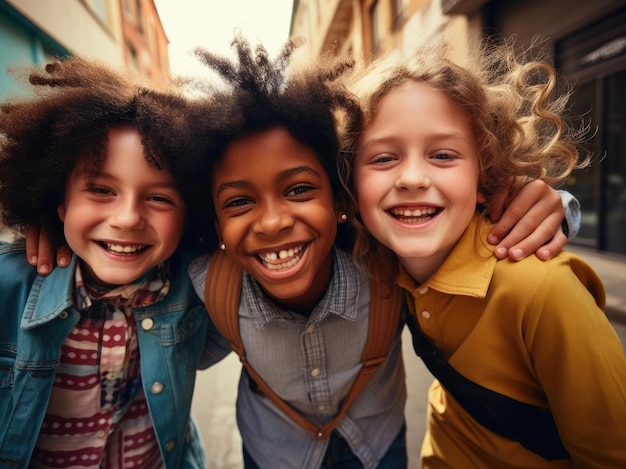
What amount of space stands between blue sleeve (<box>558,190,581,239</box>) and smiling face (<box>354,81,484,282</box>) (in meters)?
0.37

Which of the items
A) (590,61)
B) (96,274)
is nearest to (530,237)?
(96,274)

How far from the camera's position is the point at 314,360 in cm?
140

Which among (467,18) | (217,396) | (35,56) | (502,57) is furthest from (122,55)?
(502,57)

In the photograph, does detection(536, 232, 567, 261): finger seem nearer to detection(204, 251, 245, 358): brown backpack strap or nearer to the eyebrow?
the eyebrow

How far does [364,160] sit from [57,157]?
97cm

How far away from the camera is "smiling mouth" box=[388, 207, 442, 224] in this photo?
1.27 metres

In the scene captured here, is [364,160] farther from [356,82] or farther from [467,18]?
[467,18]

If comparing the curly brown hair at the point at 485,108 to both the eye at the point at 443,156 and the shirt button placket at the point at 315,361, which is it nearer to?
the eye at the point at 443,156

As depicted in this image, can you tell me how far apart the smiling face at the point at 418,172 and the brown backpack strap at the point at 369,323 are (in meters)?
0.24

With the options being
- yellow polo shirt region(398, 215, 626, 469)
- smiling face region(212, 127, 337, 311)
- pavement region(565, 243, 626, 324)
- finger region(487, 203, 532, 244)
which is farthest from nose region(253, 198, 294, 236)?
pavement region(565, 243, 626, 324)

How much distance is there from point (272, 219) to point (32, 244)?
2.73 feet

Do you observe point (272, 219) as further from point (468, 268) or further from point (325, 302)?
point (468, 268)

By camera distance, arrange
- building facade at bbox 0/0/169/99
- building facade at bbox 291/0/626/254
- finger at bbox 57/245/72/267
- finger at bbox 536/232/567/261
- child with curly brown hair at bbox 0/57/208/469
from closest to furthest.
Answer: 1. finger at bbox 536/232/567/261
2. child with curly brown hair at bbox 0/57/208/469
3. finger at bbox 57/245/72/267
4. building facade at bbox 291/0/626/254
5. building facade at bbox 0/0/169/99

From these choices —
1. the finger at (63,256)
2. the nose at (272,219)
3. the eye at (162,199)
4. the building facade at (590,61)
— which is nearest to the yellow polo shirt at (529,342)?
the nose at (272,219)
